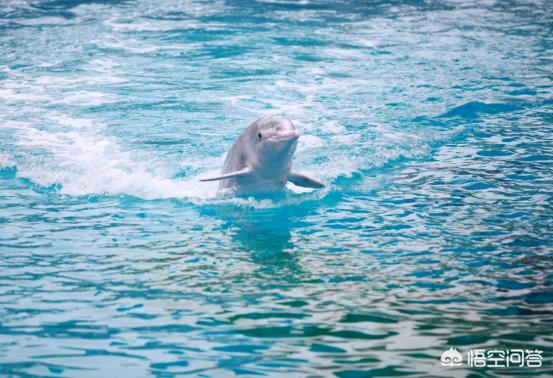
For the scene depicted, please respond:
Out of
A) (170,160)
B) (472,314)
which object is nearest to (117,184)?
(170,160)

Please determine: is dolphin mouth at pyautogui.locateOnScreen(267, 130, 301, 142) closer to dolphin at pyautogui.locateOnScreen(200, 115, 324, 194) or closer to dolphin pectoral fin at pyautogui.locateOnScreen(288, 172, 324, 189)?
dolphin at pyautogui.locateOnScreen(200, 115, 324, 194)

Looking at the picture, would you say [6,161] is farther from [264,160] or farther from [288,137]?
[288,137]

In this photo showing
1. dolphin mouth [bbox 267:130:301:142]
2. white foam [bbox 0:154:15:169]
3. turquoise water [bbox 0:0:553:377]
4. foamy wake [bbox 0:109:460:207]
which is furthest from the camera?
white foam [bbox 0:154:15:169]

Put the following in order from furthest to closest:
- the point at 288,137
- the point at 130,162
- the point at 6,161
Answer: the point at 130,162 → the point at 6,161 → the point at 288,137

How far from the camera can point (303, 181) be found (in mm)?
8250

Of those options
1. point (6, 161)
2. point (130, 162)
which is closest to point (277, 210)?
point (130, 162)

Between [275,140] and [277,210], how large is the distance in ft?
2.79

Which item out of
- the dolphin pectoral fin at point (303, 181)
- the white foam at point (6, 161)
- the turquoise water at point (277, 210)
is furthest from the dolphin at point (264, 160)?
the white foam at point (6, 161)

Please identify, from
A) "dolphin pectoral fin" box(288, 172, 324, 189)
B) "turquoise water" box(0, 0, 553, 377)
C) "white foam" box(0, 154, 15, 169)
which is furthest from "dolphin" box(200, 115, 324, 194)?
"white foam" box(0, 154, 15, 169)

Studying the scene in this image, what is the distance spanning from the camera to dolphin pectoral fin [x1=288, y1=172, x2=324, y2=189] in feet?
26.9

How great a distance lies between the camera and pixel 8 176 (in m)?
9.38

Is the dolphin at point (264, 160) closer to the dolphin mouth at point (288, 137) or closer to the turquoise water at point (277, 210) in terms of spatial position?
the dolphin mouth at point (288, 137)

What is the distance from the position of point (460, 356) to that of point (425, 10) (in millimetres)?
18553

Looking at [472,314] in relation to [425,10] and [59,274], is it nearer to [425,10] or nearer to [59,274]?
[59,274]
